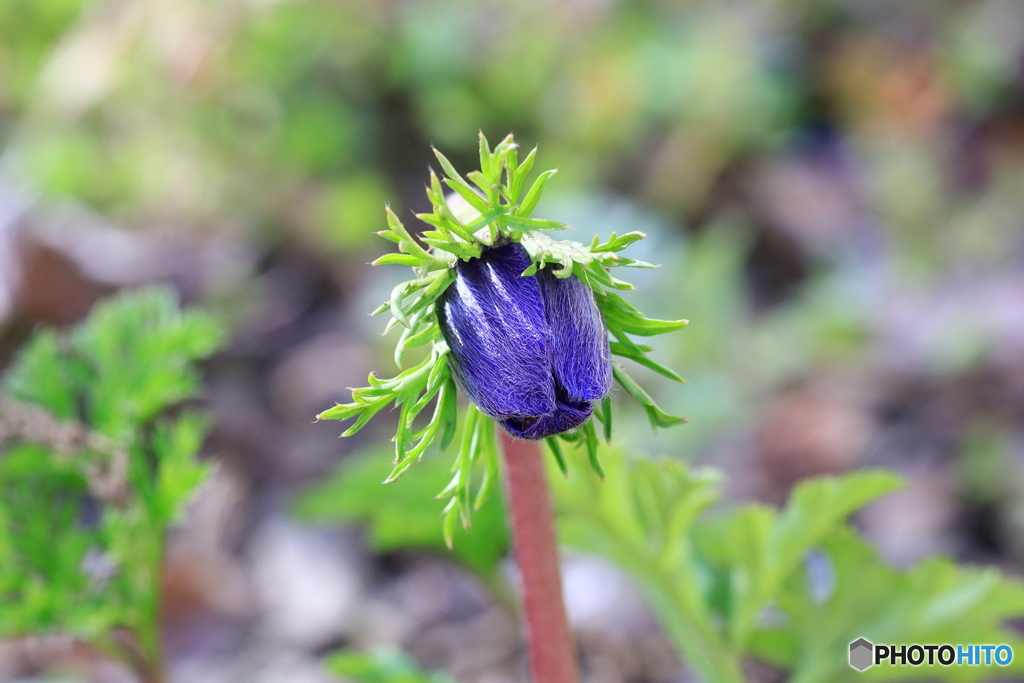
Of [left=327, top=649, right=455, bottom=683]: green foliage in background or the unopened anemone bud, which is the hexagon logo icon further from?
the unopened anemone bud

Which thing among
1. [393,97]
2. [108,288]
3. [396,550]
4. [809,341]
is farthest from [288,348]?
[809,341]

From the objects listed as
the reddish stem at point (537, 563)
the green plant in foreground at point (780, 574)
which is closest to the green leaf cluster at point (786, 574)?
the green plant in foreground at point (780, 574)

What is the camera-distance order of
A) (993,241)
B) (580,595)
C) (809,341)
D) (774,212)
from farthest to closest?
(774,212) → (993,241) → (809,341) → (580,595)

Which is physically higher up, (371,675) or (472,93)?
(472,93)

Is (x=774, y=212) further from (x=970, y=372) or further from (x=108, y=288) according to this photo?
(x=108, y=288)

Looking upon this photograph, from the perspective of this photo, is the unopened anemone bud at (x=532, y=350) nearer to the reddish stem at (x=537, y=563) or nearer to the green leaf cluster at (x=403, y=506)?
the reddish stem at (x=537, y=563)

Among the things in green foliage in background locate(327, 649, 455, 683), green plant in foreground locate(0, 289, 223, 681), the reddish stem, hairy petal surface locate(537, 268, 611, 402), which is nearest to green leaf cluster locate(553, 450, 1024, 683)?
the reddish stem
